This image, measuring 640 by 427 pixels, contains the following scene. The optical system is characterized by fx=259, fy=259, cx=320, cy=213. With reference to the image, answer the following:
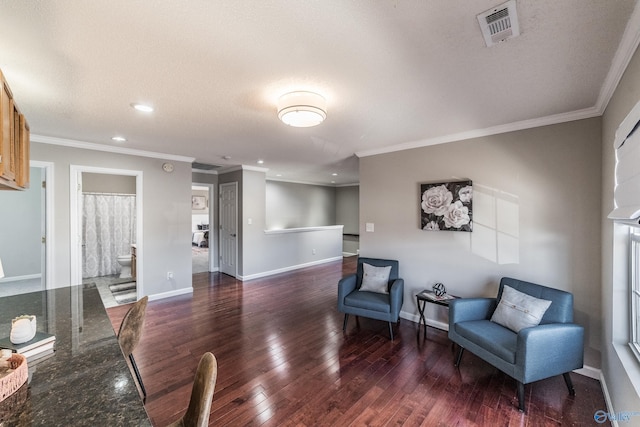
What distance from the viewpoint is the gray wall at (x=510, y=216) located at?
7.73ft

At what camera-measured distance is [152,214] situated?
4160 millimetres

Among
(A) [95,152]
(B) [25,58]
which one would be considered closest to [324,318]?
(B) [25,58]

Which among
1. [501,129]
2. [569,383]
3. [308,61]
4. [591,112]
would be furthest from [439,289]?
[308,61]

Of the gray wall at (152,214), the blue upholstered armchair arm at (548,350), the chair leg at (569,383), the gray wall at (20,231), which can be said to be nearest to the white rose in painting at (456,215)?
the blue upholstered armchair arm at (548,350)

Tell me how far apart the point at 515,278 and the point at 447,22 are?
261cm

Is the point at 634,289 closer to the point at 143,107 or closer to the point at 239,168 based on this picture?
the point at 143,107

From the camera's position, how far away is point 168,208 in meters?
4.34

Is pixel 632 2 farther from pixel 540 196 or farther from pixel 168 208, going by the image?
pixel 168 208

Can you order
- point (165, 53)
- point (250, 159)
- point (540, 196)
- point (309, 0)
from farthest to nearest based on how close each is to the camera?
point (250, 159) < point (540, 196) < point (165, 53) < point (309, 0)

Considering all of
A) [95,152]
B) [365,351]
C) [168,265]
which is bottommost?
[365,351]

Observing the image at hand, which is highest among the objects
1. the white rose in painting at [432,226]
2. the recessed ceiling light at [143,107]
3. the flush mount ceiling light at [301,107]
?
the recessed ceiling light at [143,107]

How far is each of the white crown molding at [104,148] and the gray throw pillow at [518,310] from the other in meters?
4.78

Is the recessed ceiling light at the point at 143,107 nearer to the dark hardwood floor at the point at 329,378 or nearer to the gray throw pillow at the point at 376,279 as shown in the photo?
the dark hardwood floor at the point at 329,378

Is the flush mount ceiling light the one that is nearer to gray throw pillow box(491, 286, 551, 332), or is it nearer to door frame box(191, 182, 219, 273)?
gray throw pillow box(491, 286, 551, 332)
